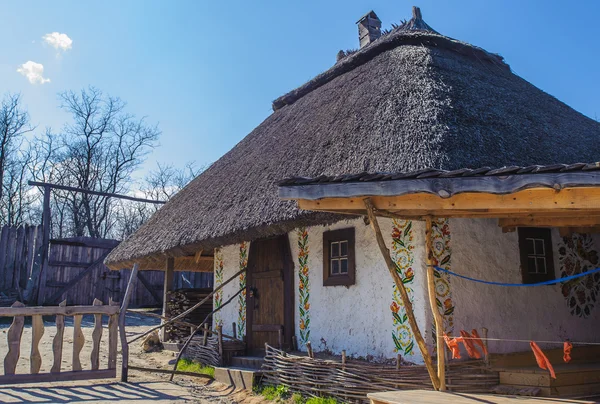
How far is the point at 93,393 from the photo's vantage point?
6090 millimetres

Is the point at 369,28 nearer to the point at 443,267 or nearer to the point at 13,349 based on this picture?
the point at 443,267

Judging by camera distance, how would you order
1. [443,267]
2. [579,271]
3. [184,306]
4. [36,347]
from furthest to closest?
[184,306] → [579,271] → [36,347] → [443,267]

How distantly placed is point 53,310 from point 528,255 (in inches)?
230

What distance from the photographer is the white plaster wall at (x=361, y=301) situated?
18.4 ft

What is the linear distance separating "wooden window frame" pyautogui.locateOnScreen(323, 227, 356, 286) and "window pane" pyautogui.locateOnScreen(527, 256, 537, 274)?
2.12 metres

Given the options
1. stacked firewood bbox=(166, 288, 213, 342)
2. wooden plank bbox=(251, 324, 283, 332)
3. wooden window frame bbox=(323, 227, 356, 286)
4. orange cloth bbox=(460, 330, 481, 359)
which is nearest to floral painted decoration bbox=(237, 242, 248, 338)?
wooden plank bbox=(251, 324, 283, 332)

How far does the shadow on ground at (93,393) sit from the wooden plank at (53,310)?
87 cm

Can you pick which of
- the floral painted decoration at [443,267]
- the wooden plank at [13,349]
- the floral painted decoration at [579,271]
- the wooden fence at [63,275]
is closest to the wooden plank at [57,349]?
the wooden plank at [13,349]

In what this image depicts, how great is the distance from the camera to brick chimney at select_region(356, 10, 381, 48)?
38.0 ft

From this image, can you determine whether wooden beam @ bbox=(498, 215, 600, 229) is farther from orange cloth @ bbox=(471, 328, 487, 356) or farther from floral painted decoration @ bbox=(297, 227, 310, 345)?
floral painted decoration @ bbox=(297, 227, 310, 345)

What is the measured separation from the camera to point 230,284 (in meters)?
8.84

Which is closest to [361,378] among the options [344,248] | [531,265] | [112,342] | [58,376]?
[344,248]

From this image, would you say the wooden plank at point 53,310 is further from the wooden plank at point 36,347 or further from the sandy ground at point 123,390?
the sandy ground at point 123,390

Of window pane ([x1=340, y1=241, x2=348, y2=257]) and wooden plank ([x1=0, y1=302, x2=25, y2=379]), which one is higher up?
window pane ([x1=340, y1=241, x2=348, y2=257])
